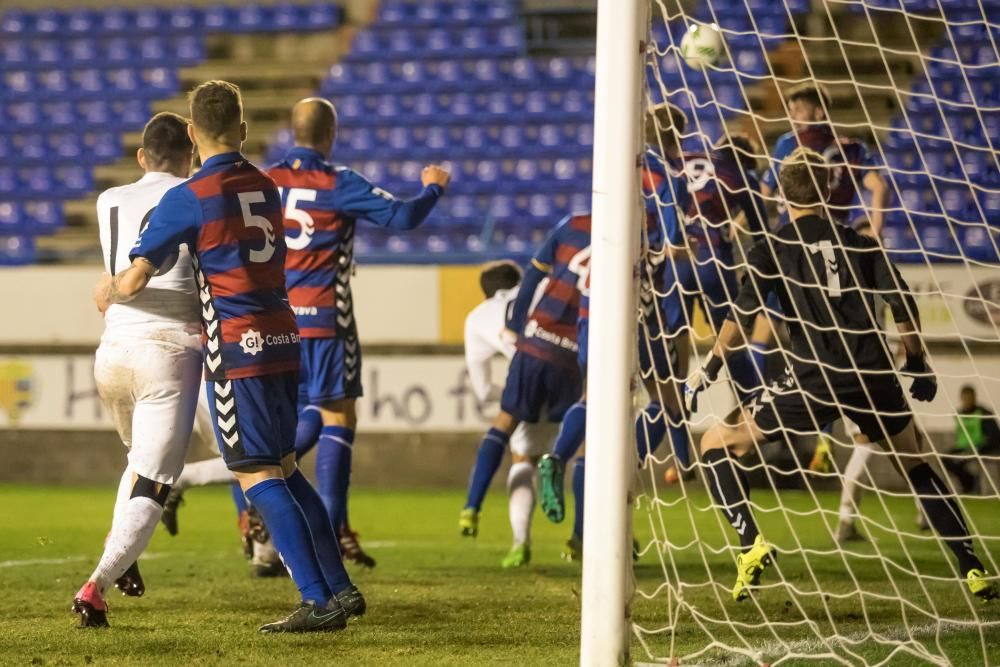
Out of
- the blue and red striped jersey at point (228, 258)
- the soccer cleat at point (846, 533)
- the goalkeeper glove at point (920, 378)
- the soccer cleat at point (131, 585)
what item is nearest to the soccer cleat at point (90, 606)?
the soccer cleat at point (131, 585)

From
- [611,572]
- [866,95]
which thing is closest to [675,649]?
[611,572]

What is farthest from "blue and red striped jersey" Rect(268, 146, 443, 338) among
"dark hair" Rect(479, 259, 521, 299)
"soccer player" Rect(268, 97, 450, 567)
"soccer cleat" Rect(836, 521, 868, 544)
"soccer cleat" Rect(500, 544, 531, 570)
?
"soccer cleat" Rect(836, 521, 868, 544)

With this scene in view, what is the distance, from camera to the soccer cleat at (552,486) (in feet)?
20.9

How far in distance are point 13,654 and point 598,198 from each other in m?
2.16

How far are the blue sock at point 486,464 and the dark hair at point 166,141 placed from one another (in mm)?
2687

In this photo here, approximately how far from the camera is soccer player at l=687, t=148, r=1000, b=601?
17.2 ft

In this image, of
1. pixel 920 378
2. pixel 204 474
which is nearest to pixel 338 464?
pixel 204 474

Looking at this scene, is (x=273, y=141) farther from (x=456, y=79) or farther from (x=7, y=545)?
(x=7, y=545)

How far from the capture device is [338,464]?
645 cm

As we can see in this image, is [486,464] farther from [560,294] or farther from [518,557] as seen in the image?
[560,294]

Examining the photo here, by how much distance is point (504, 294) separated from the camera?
8.91 meters

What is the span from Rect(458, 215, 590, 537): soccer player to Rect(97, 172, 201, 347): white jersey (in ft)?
7.83

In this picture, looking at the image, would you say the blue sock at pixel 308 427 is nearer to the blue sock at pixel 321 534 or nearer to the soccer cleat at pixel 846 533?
the blue sock at pixel 321 534

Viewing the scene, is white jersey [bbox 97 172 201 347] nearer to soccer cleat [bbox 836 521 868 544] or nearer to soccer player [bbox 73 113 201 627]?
soccer player [bbox 73 113 201 627]
